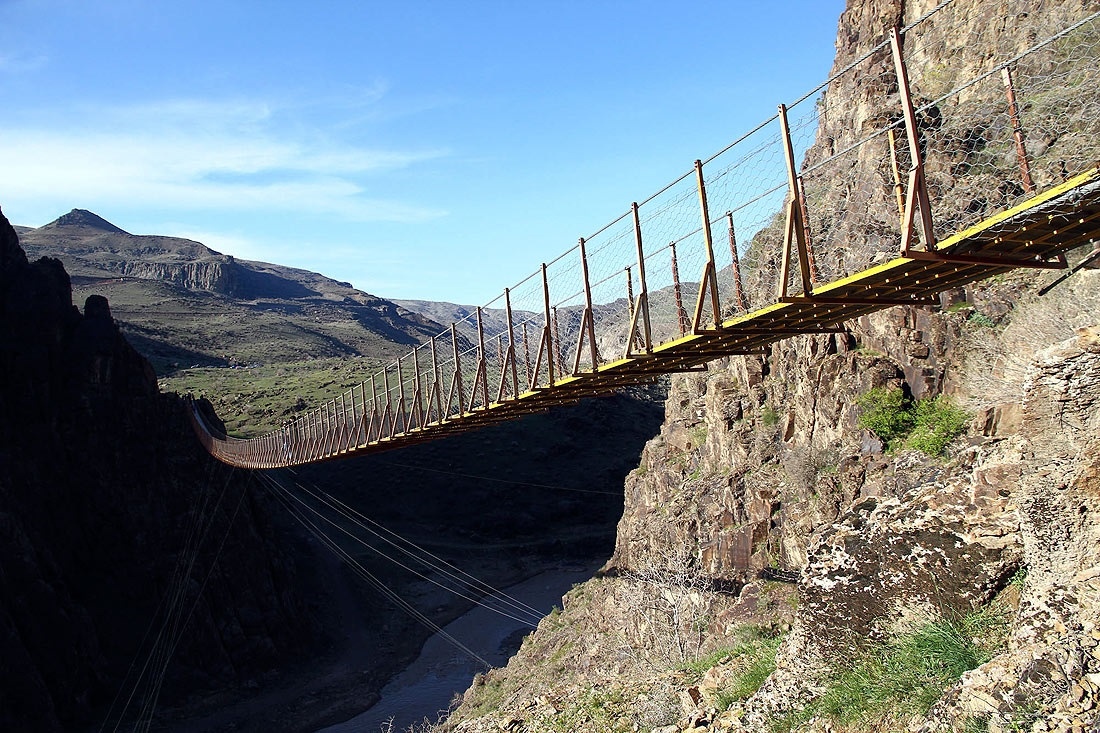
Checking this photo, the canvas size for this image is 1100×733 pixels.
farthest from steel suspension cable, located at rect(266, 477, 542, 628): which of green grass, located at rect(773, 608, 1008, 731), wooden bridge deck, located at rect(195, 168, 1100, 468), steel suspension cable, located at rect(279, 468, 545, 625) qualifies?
green grass, located at rect(773, 608, 1008, 731)

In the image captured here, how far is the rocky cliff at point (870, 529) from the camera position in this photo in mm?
3670

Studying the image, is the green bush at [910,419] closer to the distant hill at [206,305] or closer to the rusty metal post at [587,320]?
the rusty metal post at [587,320]

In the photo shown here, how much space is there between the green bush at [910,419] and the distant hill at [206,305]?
212 feet

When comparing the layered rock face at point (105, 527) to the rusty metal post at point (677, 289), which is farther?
the layered rock face at point (105, 527)

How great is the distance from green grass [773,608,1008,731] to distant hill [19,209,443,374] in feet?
231

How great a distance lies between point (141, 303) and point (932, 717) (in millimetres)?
112764

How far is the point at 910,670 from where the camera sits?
394 cm

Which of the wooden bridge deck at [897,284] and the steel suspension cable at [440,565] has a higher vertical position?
the wooden bridge deck at [897,284]

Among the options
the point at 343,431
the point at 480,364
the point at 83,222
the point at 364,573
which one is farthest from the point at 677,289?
the point at 83,222

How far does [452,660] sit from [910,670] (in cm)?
3120

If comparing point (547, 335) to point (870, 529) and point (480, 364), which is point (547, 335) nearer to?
point (480, 364)

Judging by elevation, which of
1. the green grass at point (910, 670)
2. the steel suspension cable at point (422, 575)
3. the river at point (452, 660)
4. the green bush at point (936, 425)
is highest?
the green bush at point (936, 425)

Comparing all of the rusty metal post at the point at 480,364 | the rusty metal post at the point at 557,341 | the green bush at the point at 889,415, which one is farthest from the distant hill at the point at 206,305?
the green bush at the point at 889,415

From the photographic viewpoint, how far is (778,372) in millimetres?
18266
